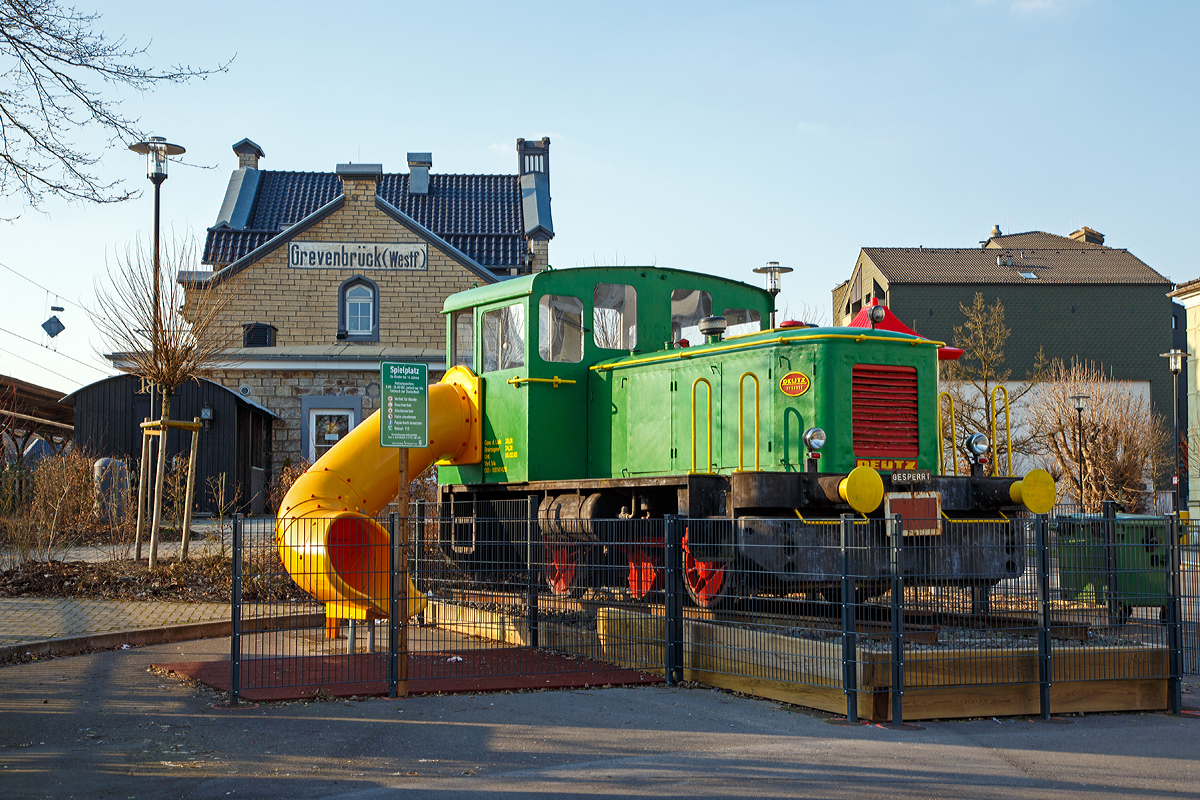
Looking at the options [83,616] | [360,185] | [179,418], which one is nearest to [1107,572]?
[83,616]

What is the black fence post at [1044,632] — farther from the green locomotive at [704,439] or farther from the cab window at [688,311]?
the cab window at [688,311]

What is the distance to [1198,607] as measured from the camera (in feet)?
28.9

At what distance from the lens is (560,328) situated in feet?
40.4

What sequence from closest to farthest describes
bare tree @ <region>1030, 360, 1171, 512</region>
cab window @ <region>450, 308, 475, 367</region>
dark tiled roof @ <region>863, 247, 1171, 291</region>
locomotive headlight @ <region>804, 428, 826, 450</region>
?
locomotive headlight @ <region>804, 428, 826, 450</region> → cab window @ <region>450, 308, 475, 367</region> → bare tree @ <region>1030, 360, 1171, 512</region> → dark tiled roof @ <region>863, 247, 1171, 291</region>

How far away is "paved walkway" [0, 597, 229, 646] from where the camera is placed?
10945mm

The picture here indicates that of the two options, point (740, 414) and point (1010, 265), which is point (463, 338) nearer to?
point (740, 414)

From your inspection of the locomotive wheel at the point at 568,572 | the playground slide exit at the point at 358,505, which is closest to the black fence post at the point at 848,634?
the locomotive wheel at the point at 568,572

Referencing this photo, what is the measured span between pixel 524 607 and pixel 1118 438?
89.3ft

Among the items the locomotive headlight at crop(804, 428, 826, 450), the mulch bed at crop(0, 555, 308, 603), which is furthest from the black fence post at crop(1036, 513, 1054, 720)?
the mulch bed at crop(0, 555, 308, 603)

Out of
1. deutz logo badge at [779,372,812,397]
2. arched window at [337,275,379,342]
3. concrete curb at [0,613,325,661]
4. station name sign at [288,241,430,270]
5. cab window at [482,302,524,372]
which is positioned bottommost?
concrete curb at [0,613,325,661]

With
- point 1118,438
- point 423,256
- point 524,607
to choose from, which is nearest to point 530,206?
point 423,256

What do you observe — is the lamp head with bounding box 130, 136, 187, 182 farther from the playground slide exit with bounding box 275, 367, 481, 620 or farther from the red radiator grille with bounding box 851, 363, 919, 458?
the red radiator grille with bounding box 851, 363, 919, 458

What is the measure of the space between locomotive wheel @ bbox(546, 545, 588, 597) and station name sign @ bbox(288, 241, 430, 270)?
21323 mm

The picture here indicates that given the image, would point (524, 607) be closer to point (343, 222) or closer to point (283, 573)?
point (283, 573)
